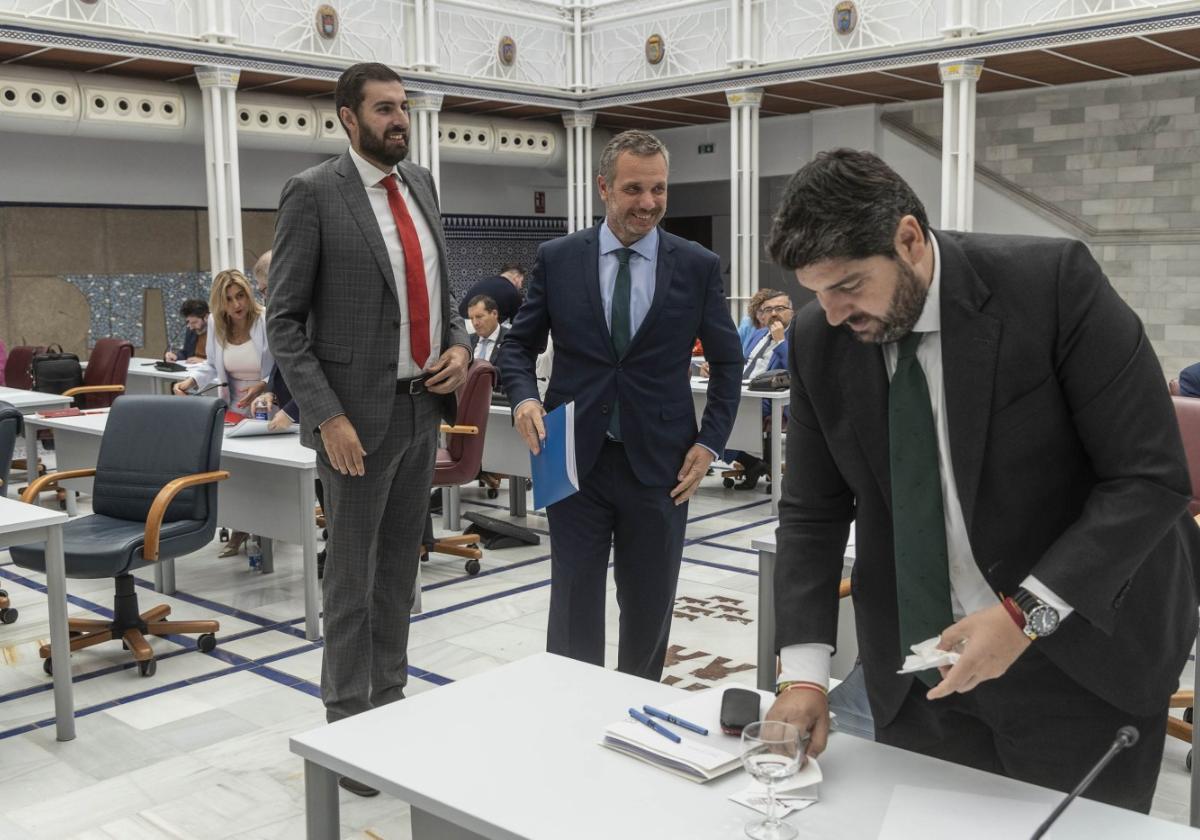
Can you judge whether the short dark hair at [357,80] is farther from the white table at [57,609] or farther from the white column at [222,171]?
the white column at [222,171]

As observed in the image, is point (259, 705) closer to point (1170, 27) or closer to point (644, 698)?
point (644, 698)

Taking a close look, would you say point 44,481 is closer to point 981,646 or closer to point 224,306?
point 224,306

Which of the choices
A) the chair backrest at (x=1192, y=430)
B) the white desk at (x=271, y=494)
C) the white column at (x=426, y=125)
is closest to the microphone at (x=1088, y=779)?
the chair backrest at (x=1192, y=430)

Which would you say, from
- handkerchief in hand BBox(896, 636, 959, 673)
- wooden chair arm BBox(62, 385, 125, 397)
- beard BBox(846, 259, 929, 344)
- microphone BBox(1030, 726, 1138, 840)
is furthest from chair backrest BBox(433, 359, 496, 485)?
microphone BBox(1030, 726, 1138, 840)

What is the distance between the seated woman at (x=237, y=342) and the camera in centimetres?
599

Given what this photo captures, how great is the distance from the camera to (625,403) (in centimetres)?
318

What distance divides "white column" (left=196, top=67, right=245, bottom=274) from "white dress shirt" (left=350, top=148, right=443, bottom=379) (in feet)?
28.1

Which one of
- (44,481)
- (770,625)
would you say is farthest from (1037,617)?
(44,481)

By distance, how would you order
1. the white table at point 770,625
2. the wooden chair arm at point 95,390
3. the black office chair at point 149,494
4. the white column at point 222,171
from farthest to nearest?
1. the white column at point 222,171
2. the wooden chair arm at point 95,390
3. the black office chair at point 149,494
4. the white table at point 770,625

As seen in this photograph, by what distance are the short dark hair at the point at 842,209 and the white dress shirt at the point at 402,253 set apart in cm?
200

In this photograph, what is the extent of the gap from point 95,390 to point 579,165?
7.84m

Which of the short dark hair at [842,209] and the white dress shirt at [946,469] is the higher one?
the short dark hair at [842,209]

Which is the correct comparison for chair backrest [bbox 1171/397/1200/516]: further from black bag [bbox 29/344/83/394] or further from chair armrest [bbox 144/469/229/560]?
black bag [bbox 29/344/83/394]

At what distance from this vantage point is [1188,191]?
41.9 feet
